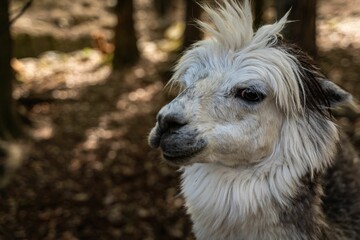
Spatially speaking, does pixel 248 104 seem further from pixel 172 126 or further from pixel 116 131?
pixel 116 131

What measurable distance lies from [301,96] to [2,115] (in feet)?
13.1

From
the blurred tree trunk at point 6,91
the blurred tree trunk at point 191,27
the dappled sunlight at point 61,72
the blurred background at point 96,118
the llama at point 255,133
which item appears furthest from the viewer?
the dappled sunlight at point 61,72

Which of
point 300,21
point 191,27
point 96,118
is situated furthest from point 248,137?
point 191,27

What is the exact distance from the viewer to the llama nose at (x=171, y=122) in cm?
233

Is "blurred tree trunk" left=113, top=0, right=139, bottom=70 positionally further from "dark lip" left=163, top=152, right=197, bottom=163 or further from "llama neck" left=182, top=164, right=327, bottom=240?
"dark lip" left=163, top=152, right=197, bottom=163

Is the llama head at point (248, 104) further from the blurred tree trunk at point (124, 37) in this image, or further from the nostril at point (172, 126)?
the blurred tree trunk at point (124, 37)

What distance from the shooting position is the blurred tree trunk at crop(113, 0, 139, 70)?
28.3 feet

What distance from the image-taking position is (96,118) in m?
6.70

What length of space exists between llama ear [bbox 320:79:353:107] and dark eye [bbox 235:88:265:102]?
343 mm

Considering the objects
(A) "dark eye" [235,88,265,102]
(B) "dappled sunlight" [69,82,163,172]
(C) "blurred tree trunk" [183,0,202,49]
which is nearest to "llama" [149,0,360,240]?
(A) "dark eye" [235,88,265,102]

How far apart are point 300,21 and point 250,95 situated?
217 cm

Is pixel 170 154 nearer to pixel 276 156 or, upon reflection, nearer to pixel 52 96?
pixel 276 156

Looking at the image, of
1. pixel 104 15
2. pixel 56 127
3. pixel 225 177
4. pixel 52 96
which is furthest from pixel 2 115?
pixel 104 15

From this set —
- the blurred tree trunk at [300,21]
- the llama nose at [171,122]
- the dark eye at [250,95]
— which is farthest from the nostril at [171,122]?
the blurred tree trunk at [300,21]
